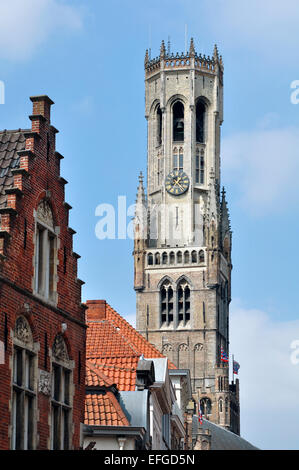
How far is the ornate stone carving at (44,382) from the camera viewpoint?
21188 millimetres

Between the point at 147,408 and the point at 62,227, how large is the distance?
7.48 meters

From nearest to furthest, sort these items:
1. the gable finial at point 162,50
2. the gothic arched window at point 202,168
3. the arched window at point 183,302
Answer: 1. the arched window at point 183,302
2. the gothic arched window at point 202,168
3. the gable finial at point 162,50

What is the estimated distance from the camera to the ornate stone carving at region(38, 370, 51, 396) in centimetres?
2119

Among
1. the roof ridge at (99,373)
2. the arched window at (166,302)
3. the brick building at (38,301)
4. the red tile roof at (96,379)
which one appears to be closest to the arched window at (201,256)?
the arched window at (166,302)

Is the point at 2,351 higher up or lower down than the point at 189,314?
lower down

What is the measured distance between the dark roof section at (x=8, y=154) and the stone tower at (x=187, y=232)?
9272 centimetres

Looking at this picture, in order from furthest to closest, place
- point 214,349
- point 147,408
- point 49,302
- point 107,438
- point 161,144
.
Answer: point 161,144 → point 214,349 → point 147,408 → point 107,438 → point 49,302

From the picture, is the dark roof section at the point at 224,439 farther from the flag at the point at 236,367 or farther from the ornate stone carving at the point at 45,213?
the ornate stone carving at the point at 45,213

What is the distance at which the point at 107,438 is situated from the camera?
26906mm

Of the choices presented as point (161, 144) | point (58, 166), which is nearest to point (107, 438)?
point (58, 166)

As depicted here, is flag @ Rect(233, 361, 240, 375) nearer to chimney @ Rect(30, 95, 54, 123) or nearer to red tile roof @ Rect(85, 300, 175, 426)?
red tile roof @ Rect(85, 300, 175, 426)

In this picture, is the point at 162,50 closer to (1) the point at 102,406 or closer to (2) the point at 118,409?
(2) the point at 118,409

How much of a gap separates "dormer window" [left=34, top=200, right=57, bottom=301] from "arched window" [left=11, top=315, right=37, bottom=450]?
108cm

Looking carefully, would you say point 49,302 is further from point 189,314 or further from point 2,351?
point 189,314
